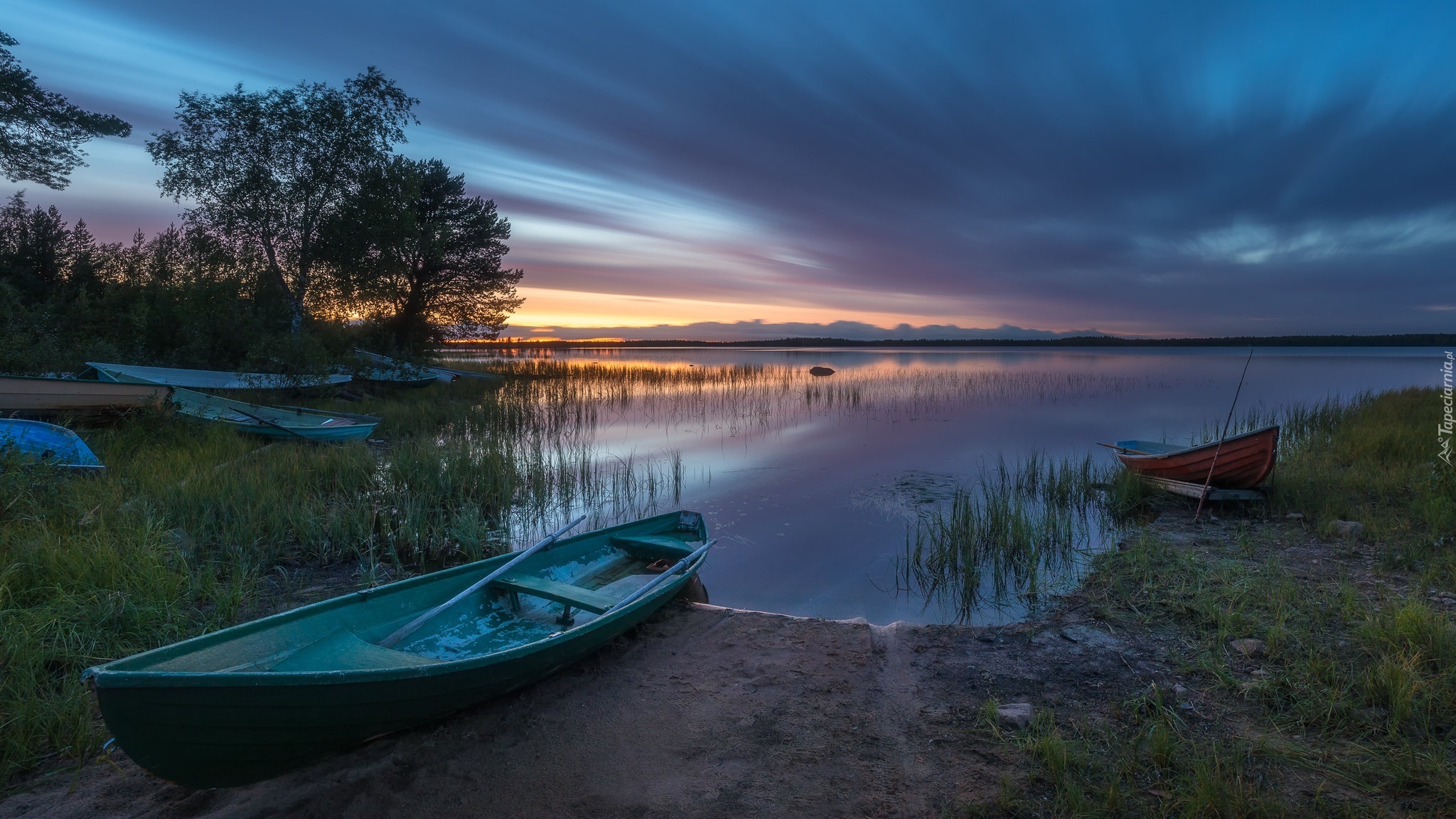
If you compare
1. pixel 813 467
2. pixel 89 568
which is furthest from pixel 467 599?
pixel 813 467

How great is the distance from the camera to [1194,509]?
9383mm

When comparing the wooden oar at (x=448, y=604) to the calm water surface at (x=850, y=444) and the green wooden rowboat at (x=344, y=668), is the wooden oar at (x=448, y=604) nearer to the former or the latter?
the green wooden rowboat at (x=344, y=668)

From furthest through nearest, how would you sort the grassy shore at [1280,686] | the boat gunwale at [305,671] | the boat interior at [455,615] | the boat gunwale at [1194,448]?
1. the boat gunwale at [1194,448]
2. the boat interior at [455,615]
3. the grassy shore at [1280,686]
4. the boat gunwale at [305,671]

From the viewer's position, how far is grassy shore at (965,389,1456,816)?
9.94ft

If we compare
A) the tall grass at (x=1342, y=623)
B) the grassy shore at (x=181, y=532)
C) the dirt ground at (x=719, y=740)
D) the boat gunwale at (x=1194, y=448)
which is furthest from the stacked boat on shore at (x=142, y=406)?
the boat gunwale at (x=1194, y=448)

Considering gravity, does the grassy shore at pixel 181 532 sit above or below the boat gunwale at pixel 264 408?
below

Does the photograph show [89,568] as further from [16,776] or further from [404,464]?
[404,464]

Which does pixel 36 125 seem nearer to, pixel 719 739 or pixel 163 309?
pixel 163 309

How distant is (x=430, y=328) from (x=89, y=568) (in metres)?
25.2

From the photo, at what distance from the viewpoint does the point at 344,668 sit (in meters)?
3.72

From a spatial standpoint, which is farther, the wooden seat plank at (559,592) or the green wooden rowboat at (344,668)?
the wooden seat plank at (559,592)

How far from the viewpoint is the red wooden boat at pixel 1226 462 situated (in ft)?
28.3

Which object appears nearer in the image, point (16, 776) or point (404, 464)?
point (16, 776)

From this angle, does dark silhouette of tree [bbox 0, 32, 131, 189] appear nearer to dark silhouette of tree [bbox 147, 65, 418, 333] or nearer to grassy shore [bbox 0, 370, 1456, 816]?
dark silhouette of tree [bbox 147, 65, 418, 333]
